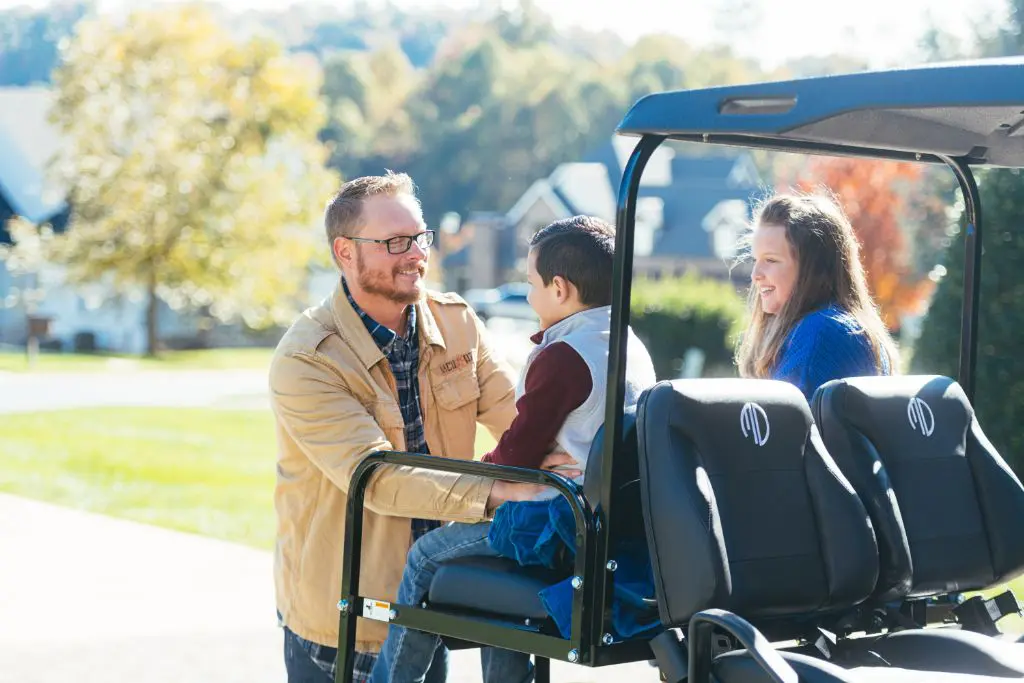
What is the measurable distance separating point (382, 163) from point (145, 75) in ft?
184

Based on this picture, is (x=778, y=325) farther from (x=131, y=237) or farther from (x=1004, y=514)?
(x=131, y=237)

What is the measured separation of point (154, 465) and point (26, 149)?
36.8 m

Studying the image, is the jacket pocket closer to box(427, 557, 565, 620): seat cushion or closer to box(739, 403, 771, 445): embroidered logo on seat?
box(427, 557, 565, 620): seat cushion

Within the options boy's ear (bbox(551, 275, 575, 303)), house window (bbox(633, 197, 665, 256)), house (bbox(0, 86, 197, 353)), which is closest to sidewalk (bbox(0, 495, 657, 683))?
boy's ear (bbox(551, 275, 575, 303))

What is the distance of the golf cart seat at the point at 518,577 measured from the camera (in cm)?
373

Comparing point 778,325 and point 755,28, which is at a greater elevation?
point 755,28

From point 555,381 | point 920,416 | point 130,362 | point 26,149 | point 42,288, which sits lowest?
point 130,362

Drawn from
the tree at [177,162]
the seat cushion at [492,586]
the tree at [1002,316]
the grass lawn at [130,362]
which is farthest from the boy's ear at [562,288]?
the tree at [177,162]

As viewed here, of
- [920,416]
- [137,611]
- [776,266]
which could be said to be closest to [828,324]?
[776,266]

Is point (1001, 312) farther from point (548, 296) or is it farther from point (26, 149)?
point (26, 149)

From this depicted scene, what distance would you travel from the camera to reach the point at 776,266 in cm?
455

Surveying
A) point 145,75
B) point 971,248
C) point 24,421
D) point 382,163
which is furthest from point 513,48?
point 971,248

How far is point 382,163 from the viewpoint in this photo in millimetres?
94562

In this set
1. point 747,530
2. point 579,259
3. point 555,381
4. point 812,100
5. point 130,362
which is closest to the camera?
point 812,100
